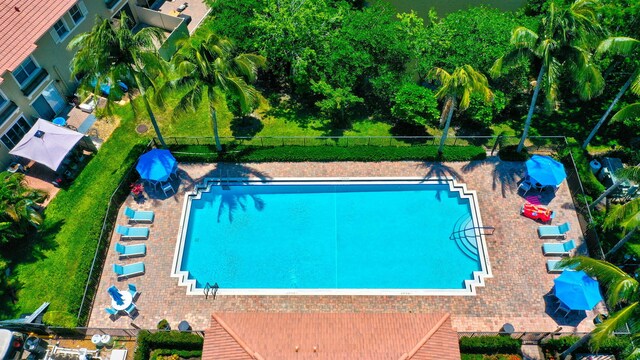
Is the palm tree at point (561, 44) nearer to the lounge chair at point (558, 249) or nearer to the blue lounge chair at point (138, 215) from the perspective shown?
the lounge chair at point (558, 249)

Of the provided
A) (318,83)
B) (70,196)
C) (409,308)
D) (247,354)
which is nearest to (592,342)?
(409,308)

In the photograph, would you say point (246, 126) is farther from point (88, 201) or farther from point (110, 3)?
point (110, 3)

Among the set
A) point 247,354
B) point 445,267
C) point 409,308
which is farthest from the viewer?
point 445,267

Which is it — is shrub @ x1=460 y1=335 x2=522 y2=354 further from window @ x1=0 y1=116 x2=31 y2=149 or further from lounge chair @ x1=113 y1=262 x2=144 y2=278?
window @ x1=0 y1=116 x2=31 y2=149

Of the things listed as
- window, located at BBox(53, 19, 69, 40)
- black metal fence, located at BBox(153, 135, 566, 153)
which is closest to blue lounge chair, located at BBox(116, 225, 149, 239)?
black metal fence, located at BBox(153, 135, 566, 153)

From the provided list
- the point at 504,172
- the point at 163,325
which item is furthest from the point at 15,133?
the point at 504,172

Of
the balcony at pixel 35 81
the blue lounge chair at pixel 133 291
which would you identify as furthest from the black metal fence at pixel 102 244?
the balcony at pixel 35 81

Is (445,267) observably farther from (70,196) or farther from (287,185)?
(70,196)

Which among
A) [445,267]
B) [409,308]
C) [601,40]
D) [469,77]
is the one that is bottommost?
[409,308]
